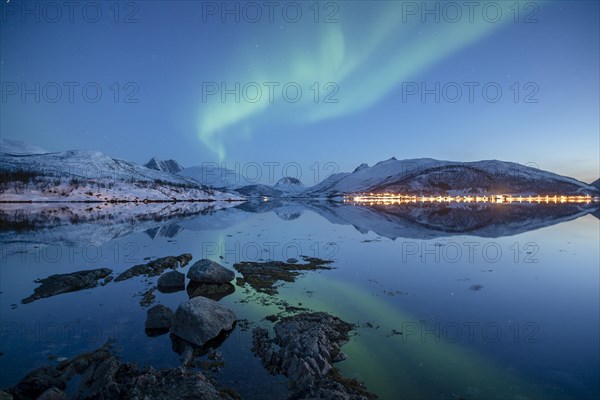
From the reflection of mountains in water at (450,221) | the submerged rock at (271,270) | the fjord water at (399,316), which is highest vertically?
the reflection of mountains in water at (450,221)

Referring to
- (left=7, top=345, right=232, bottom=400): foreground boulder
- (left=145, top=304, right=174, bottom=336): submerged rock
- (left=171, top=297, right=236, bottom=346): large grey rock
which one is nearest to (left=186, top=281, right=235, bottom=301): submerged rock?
(left=145, top=304, right=174, bottom=336): submerged rock

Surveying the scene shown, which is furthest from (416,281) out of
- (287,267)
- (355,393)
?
(355,393)

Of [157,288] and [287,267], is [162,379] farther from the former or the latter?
[287,267]

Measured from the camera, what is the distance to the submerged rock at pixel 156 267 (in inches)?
974

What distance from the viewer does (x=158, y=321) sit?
594 inches

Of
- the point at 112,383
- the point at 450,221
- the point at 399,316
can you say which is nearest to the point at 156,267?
the point at 112,383

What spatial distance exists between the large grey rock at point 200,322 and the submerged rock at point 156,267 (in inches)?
475

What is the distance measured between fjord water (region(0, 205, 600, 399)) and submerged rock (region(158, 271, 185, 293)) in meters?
1.12

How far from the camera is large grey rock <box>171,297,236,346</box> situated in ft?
44.3

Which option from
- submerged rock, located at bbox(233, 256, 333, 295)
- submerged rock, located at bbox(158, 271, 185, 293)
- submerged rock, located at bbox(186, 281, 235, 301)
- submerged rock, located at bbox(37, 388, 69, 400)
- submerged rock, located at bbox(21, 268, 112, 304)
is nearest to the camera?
submerged rock, located at bbox(37, 388, 69, 400)

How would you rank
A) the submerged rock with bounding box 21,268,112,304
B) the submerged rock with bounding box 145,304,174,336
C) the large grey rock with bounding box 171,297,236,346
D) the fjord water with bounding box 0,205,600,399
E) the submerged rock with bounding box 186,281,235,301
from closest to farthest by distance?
the fjord water with bounding box 0,205,600,399, the large grey rock with bounding box 171,297,236,346, the submerged rock with bounding box 145,304,174,336, the submerged rock with bounding box 186,281,235,301, the submerged rock with bounding box 21,268,112,304

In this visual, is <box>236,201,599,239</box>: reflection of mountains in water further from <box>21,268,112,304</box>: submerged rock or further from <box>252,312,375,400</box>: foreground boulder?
<box>21,268,112,304</box>: submerged rock

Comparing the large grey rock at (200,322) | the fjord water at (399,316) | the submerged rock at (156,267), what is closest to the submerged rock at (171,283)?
the fjord water at (399,316)

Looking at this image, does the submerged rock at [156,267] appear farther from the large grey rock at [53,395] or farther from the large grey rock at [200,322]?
the large grey rock at [53,395]
